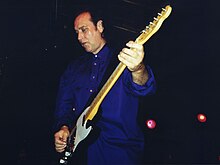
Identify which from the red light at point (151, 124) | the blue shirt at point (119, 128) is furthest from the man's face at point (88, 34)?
the red light at point (151, 124)

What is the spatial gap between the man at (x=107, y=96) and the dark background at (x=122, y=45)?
3.27ft

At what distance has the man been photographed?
4.90ft

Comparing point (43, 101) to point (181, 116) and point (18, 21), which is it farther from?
point (181, 116)

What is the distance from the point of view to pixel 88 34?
2.11 metres

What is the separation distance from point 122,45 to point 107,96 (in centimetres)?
166

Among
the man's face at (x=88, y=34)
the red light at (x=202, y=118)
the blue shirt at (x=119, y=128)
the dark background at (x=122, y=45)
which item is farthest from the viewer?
the red light at (x=202, y=118)

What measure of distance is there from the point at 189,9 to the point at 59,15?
5.45 feet

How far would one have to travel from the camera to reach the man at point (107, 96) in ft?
4.90

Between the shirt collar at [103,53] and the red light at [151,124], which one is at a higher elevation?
the shirt collar at [103,53]

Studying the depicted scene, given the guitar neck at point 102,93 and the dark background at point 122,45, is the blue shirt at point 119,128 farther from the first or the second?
the dark background at point 122,45

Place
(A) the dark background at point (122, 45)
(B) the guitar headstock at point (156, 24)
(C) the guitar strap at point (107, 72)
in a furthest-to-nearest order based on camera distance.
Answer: (A) the dark background at point (122, 45) → (C) the guitar strap at point (107, 72) → (B) the guitar headstock at point (156, 24)

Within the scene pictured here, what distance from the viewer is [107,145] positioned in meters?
1.71

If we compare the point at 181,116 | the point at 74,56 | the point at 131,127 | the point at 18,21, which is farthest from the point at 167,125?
the point at 18,21

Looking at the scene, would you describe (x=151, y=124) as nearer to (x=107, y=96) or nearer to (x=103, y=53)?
(x=103, y=53)
